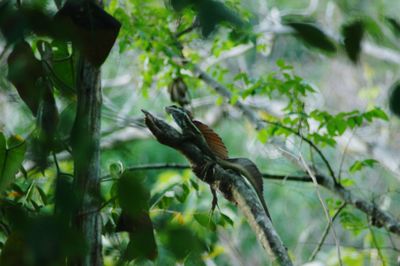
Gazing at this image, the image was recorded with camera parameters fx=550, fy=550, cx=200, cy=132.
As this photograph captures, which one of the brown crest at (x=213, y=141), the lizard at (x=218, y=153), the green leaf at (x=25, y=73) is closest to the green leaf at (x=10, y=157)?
the green leaf at (x=25, y=73)

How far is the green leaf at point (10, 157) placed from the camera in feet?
2.68

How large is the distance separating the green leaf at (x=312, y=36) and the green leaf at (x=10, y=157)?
1.91ft

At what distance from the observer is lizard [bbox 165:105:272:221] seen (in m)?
1.12

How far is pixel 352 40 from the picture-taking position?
325 millimetres

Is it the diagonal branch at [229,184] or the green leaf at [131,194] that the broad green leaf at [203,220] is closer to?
the diagonal branch at [229,184]

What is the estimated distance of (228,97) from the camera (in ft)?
6.93

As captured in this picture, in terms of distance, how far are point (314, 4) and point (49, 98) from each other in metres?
4.36

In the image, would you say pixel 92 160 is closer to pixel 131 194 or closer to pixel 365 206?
pixel 131 194

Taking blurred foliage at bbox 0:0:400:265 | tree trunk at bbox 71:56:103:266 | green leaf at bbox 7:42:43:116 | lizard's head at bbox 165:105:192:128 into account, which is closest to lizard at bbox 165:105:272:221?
lizard's head at bbox 165:105:192:128

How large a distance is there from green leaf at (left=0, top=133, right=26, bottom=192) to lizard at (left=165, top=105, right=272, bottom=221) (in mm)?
355

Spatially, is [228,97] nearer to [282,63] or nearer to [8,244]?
[282,63]

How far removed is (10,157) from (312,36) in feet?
2.12

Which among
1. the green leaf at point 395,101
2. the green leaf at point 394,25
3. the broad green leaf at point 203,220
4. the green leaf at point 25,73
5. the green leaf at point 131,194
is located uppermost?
the green leaf at point 394,25

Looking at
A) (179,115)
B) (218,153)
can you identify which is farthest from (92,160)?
(179,115)
